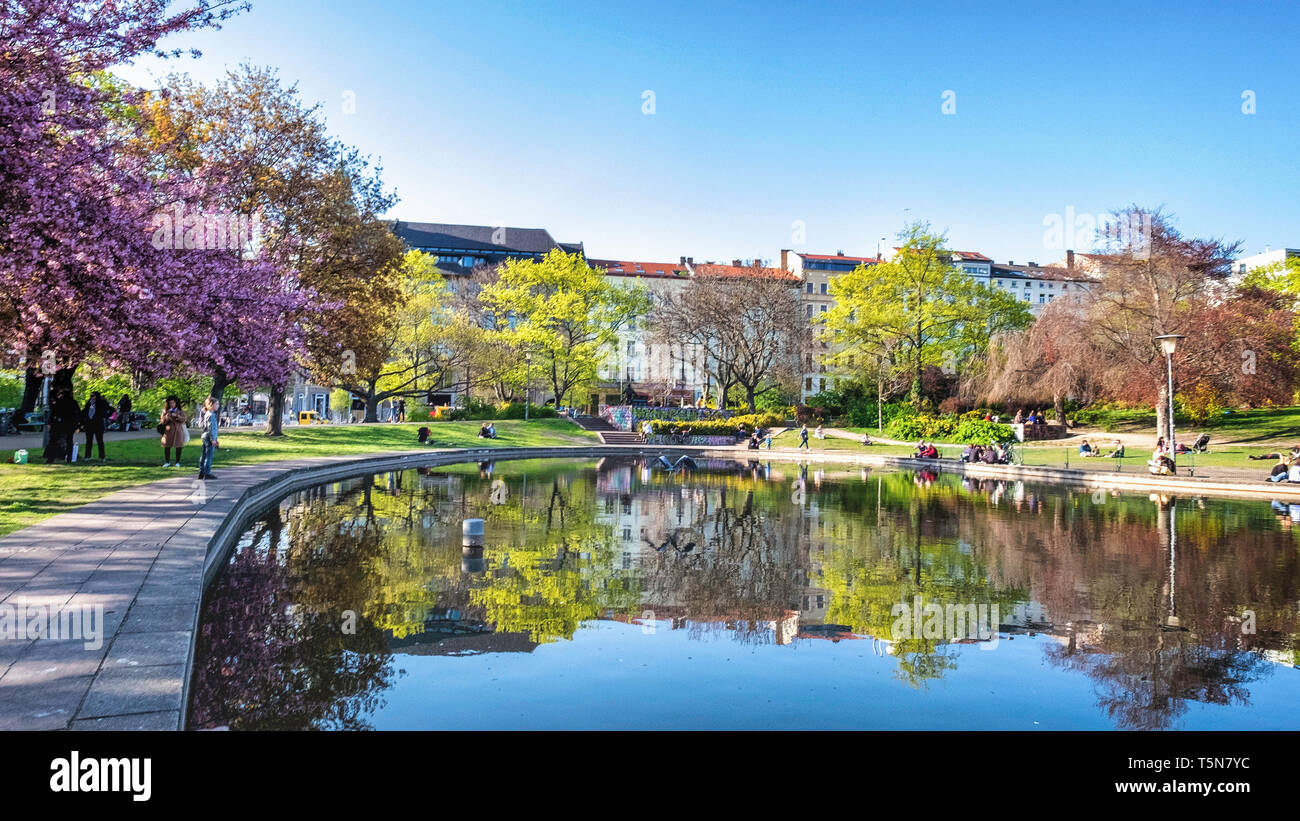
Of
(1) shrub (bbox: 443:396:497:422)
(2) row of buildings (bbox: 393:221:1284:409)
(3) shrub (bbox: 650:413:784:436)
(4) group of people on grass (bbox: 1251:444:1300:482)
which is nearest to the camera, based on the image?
(4) group of people on grass (bbox: 1251:444:1300:482)

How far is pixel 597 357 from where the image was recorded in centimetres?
5750

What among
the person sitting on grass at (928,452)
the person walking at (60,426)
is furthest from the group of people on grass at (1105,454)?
the person walking at (60,426)

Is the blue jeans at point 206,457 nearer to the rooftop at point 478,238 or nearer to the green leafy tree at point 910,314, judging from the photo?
the green leafy tree at point 910,314

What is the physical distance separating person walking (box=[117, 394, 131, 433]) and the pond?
23896mm

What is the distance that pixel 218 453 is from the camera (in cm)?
2606

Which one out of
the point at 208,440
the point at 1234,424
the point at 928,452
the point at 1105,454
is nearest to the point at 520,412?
the point at 928,452

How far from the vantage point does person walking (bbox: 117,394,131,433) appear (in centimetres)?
3369

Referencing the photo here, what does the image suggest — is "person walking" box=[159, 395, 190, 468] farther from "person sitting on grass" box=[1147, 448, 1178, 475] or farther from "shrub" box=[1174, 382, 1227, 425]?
"shrub" box=[1174, 382, 1227, 425]

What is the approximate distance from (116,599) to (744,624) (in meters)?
5.91

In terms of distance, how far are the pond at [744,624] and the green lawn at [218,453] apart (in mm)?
3460

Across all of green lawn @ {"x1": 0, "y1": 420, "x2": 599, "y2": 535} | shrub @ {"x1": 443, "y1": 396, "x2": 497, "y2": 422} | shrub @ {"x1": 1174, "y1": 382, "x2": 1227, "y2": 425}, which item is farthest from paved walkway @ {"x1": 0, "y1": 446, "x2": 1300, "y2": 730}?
shrub @ {"x1": 1174, "y1": 382, "x2": 1227, "y2": 425}

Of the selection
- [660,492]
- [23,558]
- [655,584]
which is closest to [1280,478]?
[660,492]

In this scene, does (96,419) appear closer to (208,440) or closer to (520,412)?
(208,440)
